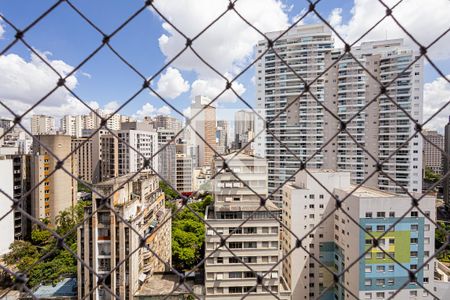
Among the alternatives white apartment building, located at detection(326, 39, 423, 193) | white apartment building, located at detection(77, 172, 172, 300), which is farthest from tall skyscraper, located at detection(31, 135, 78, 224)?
white apartment building, located at detection(326, 39, 423, 193)

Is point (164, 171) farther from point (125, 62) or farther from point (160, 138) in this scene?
point (125, 62)

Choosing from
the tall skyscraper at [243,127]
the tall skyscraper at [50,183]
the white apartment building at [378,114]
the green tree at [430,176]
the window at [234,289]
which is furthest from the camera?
the green tree at [430,176]

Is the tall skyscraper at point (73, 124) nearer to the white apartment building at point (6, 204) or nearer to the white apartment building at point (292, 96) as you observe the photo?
the white apartment building at point (6, 204)

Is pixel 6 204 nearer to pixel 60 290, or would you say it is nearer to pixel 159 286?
pixel 60 290

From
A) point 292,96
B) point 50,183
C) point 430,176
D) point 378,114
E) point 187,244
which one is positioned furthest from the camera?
point 430,176

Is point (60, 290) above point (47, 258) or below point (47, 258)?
below

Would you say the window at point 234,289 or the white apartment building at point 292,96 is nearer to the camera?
the window at point 234,289

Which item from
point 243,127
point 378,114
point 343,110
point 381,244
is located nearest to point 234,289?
point 381,244

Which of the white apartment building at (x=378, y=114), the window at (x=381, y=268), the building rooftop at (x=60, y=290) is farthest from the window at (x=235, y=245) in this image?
the white apartment building at (x=378, y=114)
